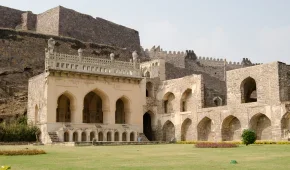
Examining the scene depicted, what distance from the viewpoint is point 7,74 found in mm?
33000

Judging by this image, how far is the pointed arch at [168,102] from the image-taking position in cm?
3462

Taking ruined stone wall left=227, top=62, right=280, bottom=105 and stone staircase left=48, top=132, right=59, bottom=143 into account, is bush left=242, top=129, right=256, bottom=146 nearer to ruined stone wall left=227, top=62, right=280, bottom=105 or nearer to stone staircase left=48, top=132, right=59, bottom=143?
ruined stone wall left=227, top=62, right=280, bottom=105

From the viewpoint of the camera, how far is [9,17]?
43.2 meters

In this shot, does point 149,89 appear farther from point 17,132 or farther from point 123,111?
point 17,132

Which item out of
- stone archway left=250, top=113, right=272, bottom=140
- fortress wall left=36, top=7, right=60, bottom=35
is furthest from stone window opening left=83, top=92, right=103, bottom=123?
stone archway left=250, top=113, right=272, bottom=140

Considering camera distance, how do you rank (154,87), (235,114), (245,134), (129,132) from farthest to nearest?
1. (154,87)
2. (129,132)
3. (235,114)
4. (245,134)

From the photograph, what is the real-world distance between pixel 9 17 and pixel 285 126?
97.0ft

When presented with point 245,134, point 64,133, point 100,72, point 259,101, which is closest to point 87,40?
point 100,72

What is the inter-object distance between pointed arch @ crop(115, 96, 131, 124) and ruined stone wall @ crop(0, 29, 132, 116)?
703 cm

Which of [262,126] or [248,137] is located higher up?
[262,126]

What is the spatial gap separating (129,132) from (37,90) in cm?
706

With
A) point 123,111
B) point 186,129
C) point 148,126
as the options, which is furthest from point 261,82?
point 148,126

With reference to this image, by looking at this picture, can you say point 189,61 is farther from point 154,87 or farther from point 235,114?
point 235,114

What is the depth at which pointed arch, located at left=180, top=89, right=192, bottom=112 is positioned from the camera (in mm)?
33125
